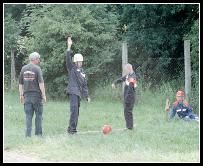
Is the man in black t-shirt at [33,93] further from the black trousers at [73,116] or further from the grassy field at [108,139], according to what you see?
the black trousers at [73,116]

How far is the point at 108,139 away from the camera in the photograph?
1168 centimetres

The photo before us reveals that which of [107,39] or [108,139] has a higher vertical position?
[107,39]

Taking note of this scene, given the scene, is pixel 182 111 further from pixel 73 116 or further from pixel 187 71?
pixel 73 116

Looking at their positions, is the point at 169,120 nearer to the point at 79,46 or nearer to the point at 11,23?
the point at 79,46

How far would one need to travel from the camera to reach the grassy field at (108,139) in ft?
32.0

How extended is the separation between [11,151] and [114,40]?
12.3 metres

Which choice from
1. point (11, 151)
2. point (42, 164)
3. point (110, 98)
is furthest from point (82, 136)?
point (110, 98)

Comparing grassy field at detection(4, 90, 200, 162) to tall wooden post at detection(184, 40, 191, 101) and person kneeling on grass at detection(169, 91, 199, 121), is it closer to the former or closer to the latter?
person kneeling on grass at detection(169, 91, 199, 121)

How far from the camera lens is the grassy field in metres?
9.75

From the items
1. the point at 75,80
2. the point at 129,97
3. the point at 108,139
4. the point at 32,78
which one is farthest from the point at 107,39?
the point at 108,139

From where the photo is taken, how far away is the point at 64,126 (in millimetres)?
14727

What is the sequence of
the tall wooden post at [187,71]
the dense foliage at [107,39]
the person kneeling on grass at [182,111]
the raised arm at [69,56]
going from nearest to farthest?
the raised arm at [69,56] < the person kneeling on grass at [182,111] < the tall wooden post at [187,71] < the dense foliage at [107,39]

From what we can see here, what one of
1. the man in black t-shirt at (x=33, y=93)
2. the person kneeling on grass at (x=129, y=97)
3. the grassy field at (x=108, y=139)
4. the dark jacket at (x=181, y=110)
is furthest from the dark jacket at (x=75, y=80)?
the dark jacket at (x=181, y=110)

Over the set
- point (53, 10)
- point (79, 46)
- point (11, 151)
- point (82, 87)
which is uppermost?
point (53, 10)
